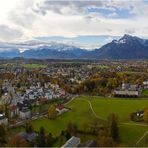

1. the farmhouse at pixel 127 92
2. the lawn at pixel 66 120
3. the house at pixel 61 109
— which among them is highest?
the farmhouse at pixel 127 92

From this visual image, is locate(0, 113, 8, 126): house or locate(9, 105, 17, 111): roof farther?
locate(9, 105, 17, 111): roof

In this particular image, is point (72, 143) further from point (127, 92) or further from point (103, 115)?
point (127, 92)

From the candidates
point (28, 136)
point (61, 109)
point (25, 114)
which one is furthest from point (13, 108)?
point (28, 136)

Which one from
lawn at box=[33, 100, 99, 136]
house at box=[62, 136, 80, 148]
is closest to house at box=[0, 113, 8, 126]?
lawn at box=[33, 100, 99, 136]

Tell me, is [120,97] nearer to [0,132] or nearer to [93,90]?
[93,90]

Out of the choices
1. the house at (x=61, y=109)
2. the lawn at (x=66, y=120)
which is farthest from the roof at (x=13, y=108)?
the lawn at (x=66, y=120)

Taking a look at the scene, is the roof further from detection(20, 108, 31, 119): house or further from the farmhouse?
the farmhouse

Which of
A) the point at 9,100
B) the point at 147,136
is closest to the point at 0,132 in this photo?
the point at 147,136

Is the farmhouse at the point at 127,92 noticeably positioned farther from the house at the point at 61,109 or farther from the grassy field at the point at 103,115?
the house at the point at 61,109
